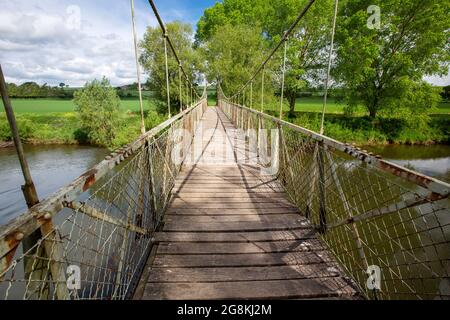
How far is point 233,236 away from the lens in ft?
7.45

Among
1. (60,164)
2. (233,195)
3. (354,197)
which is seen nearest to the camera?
(354,197)

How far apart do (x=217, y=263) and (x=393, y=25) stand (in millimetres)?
17464

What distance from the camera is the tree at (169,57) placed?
21.1 meters

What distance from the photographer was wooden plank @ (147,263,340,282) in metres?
1.74

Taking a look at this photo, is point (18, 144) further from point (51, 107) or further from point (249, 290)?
point (51, 107)

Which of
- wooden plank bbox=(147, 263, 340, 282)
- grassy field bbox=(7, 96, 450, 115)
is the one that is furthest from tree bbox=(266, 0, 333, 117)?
wooden plank bbox=(147, 263, 340, 282)

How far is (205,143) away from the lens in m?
6.30

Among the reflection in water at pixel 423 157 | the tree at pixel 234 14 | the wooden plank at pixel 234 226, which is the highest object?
the tree at pixel 234 14

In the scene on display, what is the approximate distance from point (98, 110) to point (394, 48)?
20.4 meters

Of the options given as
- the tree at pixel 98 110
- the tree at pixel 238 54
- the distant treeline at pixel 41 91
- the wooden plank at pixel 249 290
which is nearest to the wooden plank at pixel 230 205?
the wooden plank at pixel 249 290

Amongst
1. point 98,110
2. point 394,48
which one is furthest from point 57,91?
point 394,48

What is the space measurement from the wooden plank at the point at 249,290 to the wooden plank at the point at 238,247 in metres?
A: 0.36

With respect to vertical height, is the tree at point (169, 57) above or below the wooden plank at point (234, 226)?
above

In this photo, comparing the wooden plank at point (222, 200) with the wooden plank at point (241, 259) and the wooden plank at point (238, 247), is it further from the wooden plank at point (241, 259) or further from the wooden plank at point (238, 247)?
the wooden plank at point (241, 259)
